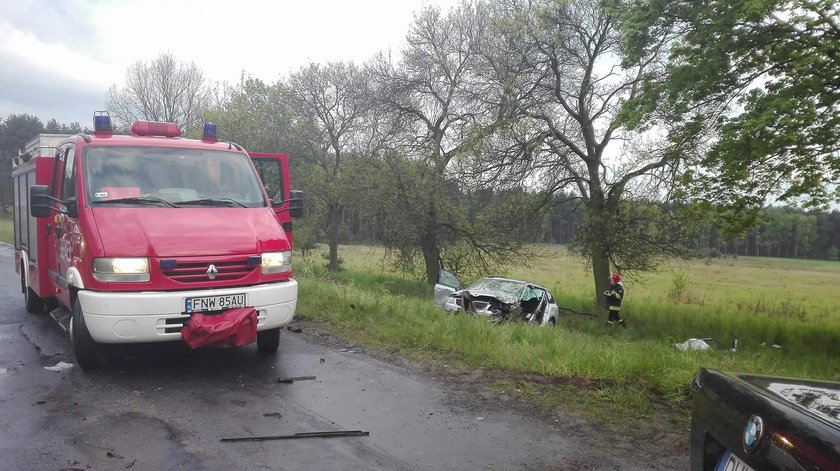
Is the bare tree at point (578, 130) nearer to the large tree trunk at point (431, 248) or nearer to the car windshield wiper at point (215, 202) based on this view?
the large tree trunk at point (431, 248)

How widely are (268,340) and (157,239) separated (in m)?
1.88

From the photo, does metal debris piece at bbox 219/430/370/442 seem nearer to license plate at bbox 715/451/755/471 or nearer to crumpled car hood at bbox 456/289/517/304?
license plate at bbox 715/451/755/471

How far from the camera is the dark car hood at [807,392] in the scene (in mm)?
2258

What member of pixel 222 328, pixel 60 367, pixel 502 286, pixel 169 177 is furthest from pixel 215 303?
pixel 502 286

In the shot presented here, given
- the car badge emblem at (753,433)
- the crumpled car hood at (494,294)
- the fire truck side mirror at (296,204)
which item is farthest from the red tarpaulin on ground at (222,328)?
the crumpled car hood at (494,294)

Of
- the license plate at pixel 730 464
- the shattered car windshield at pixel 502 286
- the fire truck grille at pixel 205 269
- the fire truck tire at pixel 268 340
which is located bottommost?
the shattered car windshield at pixel 502 286

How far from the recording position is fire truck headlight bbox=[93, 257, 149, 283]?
18.8 ft

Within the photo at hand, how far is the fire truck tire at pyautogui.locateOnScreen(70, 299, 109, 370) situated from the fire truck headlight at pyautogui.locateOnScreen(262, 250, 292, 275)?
178cm

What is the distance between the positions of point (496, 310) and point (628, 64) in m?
6.57

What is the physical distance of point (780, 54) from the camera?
39.3 ft

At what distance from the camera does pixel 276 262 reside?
6.56 metres

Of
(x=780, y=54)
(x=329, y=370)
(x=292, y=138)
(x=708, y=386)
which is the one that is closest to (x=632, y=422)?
(x=708, y=386)

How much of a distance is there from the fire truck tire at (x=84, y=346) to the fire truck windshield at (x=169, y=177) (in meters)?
1.20

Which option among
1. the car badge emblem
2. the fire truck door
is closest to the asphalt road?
→ the fire truck door
